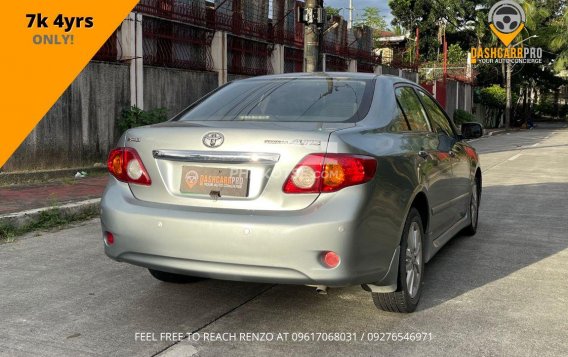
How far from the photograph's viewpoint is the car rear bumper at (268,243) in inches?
127

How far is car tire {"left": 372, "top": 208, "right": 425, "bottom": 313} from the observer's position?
3760 millimetres

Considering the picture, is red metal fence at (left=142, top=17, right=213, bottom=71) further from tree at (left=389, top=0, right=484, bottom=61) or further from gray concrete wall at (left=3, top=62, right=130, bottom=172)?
tree at (left=389, top=0, right=484, bottom=61)

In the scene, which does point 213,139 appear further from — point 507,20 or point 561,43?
point 561,43

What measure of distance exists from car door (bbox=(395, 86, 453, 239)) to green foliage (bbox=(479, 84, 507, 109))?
40.4m

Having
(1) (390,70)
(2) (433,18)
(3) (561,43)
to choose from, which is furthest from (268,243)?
(3) (561,43)

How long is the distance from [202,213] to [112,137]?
8680mm

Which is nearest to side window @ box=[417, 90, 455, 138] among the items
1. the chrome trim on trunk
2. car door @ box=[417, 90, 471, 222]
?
car door @ box=[417, 90, 471, 222]

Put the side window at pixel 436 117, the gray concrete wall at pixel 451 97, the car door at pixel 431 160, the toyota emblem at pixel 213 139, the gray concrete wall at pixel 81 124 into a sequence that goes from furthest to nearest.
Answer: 1. the gray concrete wall at pixel 451 97
2. the gray concrete wall at pixel 81 124
3. the side window at pixel 436 117
4. the car door at pixel 431 160
5. the toyota emblem at pixel 213 139

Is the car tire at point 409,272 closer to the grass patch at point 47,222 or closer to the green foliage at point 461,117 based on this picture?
the grass patch at point 47,222

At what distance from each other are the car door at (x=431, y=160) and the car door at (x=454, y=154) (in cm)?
14

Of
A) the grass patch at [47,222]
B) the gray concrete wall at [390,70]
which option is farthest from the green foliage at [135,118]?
the gray concrete wall at [390,70]

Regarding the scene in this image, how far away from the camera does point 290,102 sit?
4137mm

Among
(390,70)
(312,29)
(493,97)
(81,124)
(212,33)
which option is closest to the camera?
(81,124)

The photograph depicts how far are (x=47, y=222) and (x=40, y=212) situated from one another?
14 centimetres
